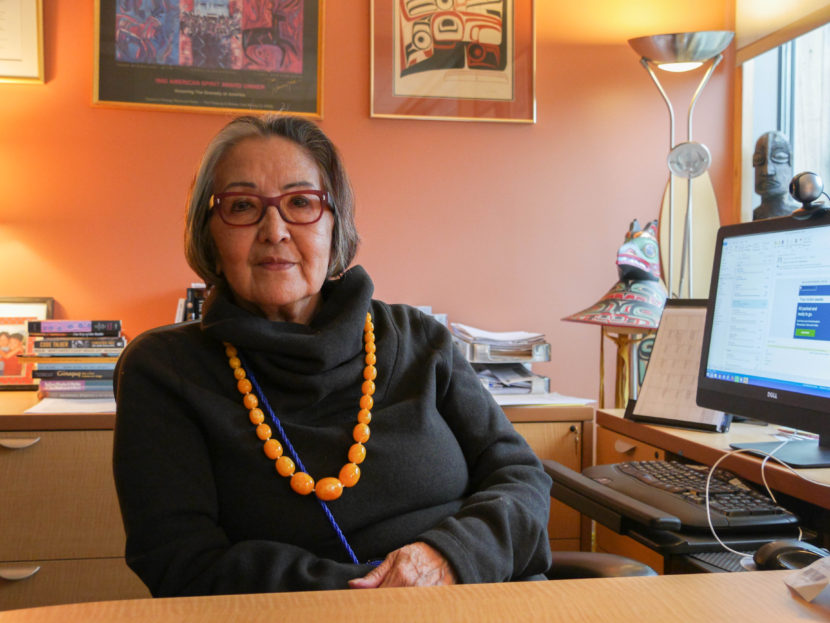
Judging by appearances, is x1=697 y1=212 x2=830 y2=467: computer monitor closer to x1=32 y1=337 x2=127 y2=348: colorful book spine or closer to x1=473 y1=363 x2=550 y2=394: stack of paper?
x1=473 y1=363 x2=550 y2=394: stack of paper

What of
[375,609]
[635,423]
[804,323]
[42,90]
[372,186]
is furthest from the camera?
[372,186]

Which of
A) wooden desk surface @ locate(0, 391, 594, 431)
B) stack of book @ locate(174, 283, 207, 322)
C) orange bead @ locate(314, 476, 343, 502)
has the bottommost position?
wooden desk surface @ locate(0, 391, 594, 431)

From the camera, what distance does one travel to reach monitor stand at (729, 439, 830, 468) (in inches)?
48.8

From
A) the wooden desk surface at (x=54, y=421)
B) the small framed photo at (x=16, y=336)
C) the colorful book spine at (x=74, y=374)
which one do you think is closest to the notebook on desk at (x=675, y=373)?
the wooden desk surface at (x=54, y=421)

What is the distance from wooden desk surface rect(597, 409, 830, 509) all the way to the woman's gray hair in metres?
0.77

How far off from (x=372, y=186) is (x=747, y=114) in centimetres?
137

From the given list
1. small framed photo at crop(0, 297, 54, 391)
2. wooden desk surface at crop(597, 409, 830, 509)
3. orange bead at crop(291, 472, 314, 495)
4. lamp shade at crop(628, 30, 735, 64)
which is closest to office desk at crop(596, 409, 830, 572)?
wooden desk surface at crop(597, 409, 830, 509)

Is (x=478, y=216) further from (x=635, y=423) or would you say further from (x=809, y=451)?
(x=809, y=451)

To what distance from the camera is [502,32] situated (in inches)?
102

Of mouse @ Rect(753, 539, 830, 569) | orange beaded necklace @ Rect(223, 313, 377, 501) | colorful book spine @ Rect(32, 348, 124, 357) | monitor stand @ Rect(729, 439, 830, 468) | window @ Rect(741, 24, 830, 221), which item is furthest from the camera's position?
window @ Rect(741, 24, 830, 221)

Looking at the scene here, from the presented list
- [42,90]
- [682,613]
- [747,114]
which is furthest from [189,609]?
[747,114]

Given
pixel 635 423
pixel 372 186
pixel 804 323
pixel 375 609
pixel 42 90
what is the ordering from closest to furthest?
pixel 375 609
pixel 804 323
pixel 635 423
pixel 42 90
pixel 372 186

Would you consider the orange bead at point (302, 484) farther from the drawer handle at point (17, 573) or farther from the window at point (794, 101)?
the window at point (794, 101)

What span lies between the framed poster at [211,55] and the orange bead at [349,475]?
1.67 metres
